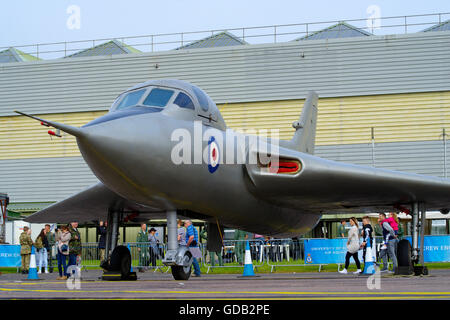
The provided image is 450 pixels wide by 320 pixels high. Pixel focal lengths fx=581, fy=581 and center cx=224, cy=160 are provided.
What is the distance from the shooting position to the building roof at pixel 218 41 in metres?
37.4

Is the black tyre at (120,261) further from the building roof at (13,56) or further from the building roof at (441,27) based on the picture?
the building roof at (13,56)

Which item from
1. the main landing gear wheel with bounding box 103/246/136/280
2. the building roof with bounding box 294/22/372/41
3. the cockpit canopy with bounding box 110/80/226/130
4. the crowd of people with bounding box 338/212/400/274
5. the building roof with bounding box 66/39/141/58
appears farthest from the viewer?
the building roof with bounding box 66/39/141/58

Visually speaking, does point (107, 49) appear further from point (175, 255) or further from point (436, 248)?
point (175, 255)

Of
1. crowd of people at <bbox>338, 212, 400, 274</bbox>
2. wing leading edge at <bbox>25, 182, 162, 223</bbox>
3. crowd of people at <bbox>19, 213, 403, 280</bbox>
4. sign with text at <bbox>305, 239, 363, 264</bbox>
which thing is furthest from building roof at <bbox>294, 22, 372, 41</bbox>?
wing leading edge at <bbox>25, 182, 162, 223</bbox>

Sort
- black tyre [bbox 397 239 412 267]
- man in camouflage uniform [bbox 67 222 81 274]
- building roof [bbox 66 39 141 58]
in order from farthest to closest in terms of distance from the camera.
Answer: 1. building roof [bbox 66 39 141 58]
2. man in camouflage uniform [bbox 67 222 81 274]
3. black tyre [bbox 397 239 412 267]

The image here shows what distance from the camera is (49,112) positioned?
36.0m

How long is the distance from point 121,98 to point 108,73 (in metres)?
27.2

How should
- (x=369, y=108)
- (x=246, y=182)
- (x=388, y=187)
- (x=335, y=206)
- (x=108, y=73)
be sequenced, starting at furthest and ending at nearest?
(x=108, y=73) < (x=369, y=108) < (x=335, y=206) < (x=388, y=187) < (x=246, y=182)

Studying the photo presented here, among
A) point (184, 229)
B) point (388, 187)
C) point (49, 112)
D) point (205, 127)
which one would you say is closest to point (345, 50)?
point (49, 112)

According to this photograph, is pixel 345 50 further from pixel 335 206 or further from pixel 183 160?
pixel 183 160

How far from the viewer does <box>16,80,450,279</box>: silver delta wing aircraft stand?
8203 millimetres

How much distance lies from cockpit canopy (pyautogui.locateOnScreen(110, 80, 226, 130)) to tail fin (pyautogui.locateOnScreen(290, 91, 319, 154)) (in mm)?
6023

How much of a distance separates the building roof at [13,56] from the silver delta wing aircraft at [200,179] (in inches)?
1165

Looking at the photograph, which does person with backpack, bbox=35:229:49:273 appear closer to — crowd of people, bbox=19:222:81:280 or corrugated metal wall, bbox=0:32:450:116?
crowd of people, bbox=19:222:81:280
